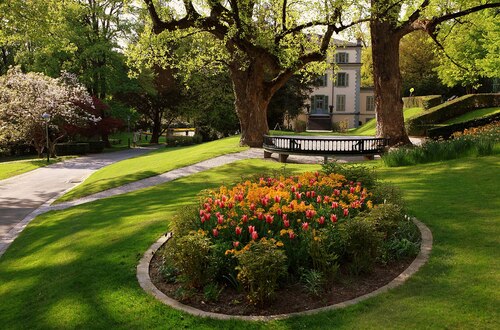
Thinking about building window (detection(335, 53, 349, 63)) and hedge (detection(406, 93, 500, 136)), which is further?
building window (detection(335, 53, 349, 63))

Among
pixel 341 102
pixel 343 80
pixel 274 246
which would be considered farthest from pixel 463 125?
pixel 343 80

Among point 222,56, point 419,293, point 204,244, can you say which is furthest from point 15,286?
point 222,56

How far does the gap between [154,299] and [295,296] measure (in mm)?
1916

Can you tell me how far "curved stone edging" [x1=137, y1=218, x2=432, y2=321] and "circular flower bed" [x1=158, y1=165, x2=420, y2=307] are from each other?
180 millimetres

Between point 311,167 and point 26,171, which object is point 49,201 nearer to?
point 311,167

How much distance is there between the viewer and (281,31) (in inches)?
876

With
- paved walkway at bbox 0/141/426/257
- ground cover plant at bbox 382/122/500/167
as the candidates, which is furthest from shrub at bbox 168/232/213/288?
ground cover plant at bbox 382/122/500/167

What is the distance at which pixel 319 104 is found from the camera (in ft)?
205

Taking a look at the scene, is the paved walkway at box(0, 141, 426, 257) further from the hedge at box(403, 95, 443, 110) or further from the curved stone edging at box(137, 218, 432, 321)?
the hedge at box(403, 95, 443, 110)

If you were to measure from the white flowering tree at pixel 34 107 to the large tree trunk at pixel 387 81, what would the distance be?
2725 centimetres

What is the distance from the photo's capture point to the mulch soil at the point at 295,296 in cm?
542

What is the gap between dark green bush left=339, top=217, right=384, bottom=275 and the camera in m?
6.09

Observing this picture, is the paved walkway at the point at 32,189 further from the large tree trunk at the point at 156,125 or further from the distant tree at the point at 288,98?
the large tree trunk at the point at 156,125

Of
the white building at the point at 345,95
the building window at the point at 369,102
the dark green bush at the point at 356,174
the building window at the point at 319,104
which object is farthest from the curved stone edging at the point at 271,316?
the building window at the point at 369,102
